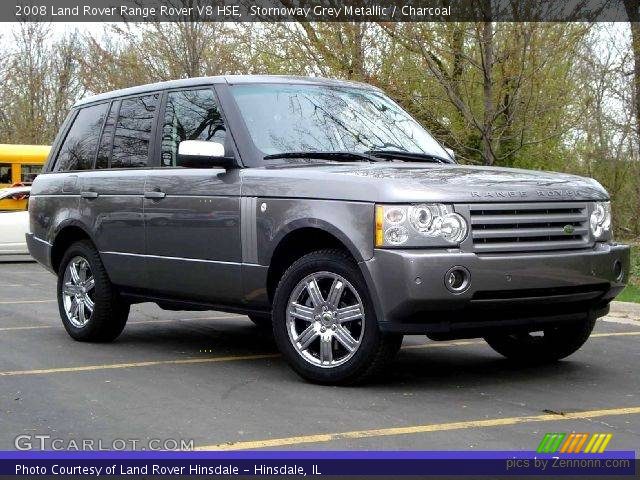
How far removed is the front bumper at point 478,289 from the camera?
19.8 ft

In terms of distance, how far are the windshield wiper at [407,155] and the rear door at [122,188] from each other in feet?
5.87

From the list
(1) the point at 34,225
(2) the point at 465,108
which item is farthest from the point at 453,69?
(1) the point at 34,225

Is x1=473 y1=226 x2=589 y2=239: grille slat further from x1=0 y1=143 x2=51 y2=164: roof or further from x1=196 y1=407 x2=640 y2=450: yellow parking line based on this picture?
x1=0 y1=143 x2=51 y2=164: roof

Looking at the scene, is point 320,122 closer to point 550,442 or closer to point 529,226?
point 529,226

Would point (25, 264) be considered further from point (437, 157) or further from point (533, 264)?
point (533, 264)

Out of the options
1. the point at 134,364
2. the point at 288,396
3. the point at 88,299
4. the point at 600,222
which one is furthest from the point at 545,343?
the point at 88,299

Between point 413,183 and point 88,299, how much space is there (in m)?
3.49

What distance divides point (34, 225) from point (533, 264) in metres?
4.93

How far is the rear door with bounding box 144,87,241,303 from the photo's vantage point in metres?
7.17

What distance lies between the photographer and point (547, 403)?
6.11 metres

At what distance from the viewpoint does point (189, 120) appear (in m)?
7.84

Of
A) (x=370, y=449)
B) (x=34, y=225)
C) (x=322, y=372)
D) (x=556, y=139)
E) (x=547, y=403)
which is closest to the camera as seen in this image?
(x=370, y=449)

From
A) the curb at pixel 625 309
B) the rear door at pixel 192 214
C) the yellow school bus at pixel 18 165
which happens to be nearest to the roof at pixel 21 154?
the yellow school bus at pixel 18 165

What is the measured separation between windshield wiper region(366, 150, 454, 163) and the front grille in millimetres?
1309
